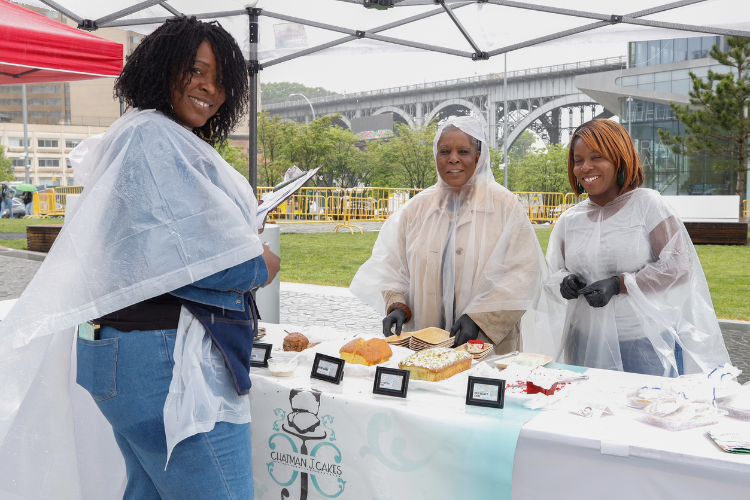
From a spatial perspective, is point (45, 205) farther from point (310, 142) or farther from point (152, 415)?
point (152, 415)

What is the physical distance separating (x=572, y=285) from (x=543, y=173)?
47217mm

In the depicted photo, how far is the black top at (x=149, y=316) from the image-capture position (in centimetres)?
137

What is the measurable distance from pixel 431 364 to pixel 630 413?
59cm

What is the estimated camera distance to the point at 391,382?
1.85 m

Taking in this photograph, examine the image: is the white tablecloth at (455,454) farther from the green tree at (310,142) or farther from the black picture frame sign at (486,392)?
the green tree at (310,142)

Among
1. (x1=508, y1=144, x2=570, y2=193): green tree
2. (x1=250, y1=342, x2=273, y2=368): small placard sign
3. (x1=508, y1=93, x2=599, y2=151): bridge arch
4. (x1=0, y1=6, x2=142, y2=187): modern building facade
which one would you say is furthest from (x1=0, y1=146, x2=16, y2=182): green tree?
(x1=250, y1=342, x2=273, y2=368): small placard sign

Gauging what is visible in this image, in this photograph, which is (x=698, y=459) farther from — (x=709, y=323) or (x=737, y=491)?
(x=709, y=323)

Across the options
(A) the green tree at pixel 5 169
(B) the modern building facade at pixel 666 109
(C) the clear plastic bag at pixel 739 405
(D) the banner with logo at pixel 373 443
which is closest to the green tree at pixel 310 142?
(B) the modern building facade at pixel 666 109

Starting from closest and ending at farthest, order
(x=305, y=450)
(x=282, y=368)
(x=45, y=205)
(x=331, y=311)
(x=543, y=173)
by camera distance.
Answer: (x=305, y=450) < (x=282, y=368) < (x=331, y=311) < (x=45, y=205) < (x=543, y=173)

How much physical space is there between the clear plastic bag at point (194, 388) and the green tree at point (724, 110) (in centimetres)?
2019

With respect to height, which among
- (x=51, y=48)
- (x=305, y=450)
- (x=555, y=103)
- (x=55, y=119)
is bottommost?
(x=305, y=450)

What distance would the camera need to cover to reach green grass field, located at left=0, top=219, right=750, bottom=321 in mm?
7996

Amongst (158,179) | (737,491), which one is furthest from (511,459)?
(158,179)

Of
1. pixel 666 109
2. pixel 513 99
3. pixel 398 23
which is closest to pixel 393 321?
pixel 398 23
